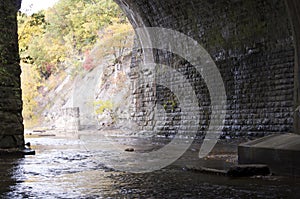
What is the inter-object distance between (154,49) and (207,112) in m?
4.24

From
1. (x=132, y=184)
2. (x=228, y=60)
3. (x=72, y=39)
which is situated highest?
(x=72, y=39)

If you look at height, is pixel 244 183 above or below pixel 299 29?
below

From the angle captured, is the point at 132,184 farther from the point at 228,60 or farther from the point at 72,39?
the point at 72,39

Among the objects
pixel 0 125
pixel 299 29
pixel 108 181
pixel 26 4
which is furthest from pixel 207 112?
pixel 108 181

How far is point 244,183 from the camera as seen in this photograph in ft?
17.3

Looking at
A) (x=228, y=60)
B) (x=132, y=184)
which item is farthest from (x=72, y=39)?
(x=132, y=184)

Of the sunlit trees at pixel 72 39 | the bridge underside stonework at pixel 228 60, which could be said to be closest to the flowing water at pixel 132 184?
the bridge underside stonework at pixel 228 60

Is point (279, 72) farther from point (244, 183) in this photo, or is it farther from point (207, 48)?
point (244, 183)

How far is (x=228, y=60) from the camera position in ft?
53.4

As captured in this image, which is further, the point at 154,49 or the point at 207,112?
the point at 154,49

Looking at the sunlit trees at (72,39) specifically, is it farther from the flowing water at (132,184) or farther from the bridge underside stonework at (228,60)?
the flowing water at (132,184)

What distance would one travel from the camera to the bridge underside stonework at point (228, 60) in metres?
10.2

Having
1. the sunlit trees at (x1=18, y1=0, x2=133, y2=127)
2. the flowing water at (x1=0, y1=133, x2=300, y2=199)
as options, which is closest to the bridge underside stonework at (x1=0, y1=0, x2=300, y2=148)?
the flowing water at (x1=0, y1=133, x2=300, y2=199)

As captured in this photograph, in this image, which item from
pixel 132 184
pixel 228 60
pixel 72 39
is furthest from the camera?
pixel 72 39
